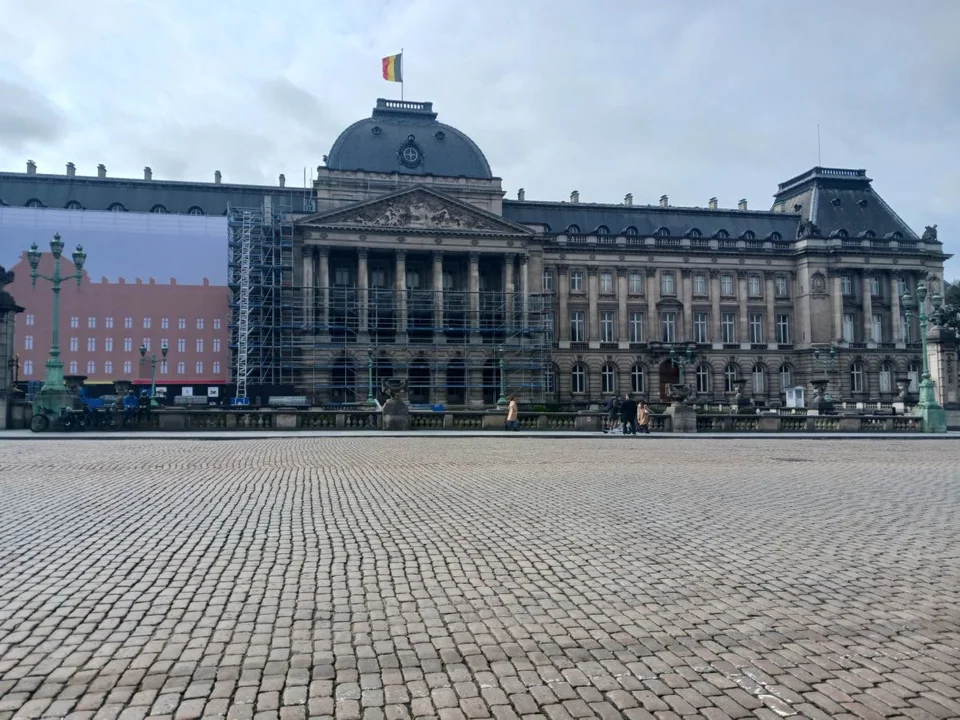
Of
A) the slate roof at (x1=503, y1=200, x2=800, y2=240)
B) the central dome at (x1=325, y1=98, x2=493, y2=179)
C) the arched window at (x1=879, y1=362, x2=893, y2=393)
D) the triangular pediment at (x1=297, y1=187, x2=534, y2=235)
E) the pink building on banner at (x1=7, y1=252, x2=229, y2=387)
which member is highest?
the central dome at (x1=325, y1=98, x2=493, y2=179)

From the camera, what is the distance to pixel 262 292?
57969 mm

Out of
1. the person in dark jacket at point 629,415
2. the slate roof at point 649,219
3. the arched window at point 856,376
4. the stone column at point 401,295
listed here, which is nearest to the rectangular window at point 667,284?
the slate roof at point 649,219

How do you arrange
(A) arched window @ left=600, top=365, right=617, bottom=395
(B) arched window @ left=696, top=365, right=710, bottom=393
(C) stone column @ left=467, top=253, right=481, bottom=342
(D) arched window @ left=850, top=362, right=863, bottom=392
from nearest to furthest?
1. (C) stone column @ left=467, top=253, right=481, bottom=342
2. (A) arched window @ left=600, top=365, right=617, bottom=395
3. (B) arched window @ left=696, top=365, right=710, bottom=393
4. (D) arched window @ left=850, top=362, right=863, bottom=392

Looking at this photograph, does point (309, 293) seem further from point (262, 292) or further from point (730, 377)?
point (730, 377)

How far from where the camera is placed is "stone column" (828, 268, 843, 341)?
6858 centimetres

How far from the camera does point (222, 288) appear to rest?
189 ft

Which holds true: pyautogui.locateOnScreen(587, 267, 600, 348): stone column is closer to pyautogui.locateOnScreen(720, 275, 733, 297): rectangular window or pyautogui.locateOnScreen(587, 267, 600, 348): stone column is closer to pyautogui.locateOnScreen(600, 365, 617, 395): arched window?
pyautogui.locateOnScreen(600, 365, 617, 395): arched window

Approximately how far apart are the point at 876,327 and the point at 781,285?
31.1 ft

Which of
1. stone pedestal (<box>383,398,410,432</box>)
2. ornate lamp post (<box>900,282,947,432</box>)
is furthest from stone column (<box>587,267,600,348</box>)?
stone pedestal (<box>383,398,410,432</box>)

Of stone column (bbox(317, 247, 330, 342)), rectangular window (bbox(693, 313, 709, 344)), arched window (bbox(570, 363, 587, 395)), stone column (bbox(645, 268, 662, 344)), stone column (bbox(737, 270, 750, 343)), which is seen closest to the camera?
stone column (bbox(317, 247, 330, 342))

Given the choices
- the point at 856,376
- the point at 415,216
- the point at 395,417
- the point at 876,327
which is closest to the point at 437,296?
the point at 415,216

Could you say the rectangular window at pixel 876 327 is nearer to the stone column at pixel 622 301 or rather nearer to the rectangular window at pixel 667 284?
the rectangular window at pixel 667 284

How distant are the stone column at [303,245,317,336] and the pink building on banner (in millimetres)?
5932

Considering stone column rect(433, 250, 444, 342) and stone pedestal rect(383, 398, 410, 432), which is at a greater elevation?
stone column rect(433, 250, 444, 342)
